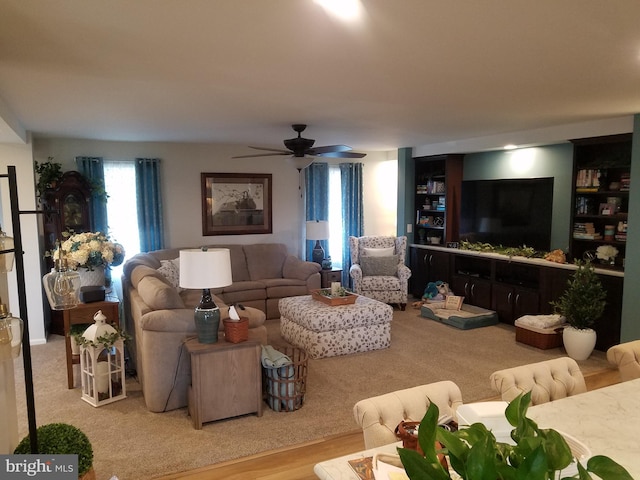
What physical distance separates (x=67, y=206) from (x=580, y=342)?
240 inches

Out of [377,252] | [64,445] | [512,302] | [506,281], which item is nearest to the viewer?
[64,445]

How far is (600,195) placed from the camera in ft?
17.6

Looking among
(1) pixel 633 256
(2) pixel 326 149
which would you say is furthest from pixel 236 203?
(1) pixel 633 256

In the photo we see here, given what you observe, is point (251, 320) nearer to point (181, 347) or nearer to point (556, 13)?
point (181, 347)

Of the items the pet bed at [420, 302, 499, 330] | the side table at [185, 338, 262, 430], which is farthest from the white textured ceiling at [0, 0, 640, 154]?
the pet bed at [420, 302, 499, 330]

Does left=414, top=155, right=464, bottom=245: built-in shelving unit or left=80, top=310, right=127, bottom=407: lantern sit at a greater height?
left=414, top=155, right=464, bottom=245: built-in shelving unit

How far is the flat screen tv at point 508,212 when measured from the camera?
5.97 meters

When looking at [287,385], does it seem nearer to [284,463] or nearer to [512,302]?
[284,463]

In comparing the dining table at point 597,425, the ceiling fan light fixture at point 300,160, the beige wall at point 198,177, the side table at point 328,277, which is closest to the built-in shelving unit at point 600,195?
the ceiling fan light fixture at point 300,160

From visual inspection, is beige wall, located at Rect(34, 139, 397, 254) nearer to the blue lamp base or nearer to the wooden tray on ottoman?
the wooden tray on ottoman

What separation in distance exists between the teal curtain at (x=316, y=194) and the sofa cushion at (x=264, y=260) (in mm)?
776

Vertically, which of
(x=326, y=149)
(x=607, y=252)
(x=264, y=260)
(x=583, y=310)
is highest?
(x=326, y=149)

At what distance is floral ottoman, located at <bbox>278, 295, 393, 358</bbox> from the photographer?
4906mm

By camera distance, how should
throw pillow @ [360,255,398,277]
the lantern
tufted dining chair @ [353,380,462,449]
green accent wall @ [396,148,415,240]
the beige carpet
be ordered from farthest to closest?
green accent wall @ [396,148,415,240] → throw pillow @ [360,255,398,277] → the lantern → the beige carpet → tufted dining chair @ [353,380,462,449]
